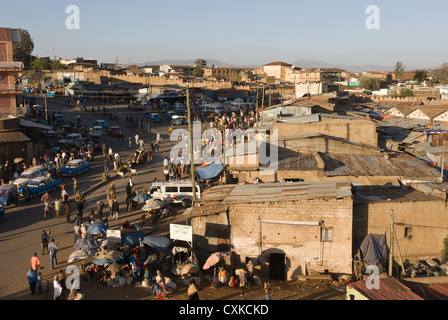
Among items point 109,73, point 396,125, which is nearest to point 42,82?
point 109,73

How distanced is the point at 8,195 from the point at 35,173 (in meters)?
3.67

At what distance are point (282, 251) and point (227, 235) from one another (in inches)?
79.4

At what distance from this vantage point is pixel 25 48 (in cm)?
9119

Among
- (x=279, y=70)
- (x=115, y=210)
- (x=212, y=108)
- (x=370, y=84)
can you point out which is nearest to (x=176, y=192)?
(x=115, y=210)

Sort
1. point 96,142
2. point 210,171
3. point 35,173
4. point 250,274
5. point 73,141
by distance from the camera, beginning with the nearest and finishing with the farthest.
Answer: point 250,274 → point 210,171 → point 35,173 → point 73,141 → point 96,142

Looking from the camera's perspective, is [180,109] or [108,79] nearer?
[180,109]

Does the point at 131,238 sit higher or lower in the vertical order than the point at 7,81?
lower

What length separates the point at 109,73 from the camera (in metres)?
78.4

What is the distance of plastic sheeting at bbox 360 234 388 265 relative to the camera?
617 inches

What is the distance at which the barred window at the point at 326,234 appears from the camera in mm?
15141

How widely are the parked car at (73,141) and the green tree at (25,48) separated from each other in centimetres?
5949

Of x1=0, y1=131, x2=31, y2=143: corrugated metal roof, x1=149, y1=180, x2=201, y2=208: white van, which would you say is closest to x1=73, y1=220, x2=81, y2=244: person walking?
x1=149, y1=180, x2=201, y2=208: white van

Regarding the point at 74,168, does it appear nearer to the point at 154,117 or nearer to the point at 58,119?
the point at 58,119

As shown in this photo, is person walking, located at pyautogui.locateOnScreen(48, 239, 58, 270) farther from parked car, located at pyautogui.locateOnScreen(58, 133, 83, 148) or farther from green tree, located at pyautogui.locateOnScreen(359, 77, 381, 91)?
green tree, located at pyautogui.locateOnScreen(359, 77, 381, 91)
